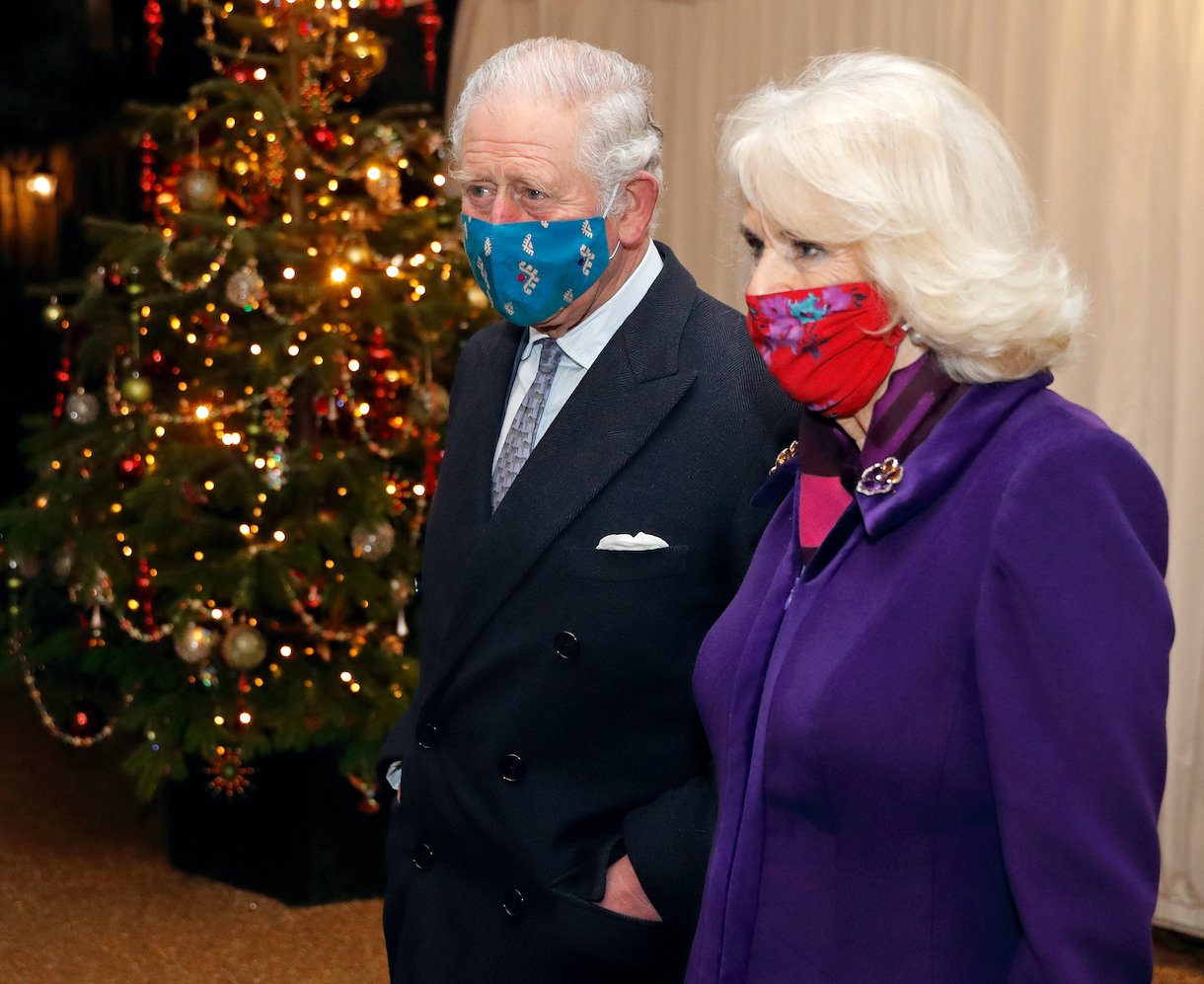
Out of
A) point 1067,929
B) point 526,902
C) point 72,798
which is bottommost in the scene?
point 72,798

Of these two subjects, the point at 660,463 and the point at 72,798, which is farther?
the point at 72,798

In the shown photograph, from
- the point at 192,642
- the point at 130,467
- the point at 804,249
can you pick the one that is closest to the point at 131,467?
the point at 130,467

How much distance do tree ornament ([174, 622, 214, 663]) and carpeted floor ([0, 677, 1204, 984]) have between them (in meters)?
0.82

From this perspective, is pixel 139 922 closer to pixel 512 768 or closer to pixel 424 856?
pixel 424 856

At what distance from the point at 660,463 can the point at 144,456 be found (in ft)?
7.90

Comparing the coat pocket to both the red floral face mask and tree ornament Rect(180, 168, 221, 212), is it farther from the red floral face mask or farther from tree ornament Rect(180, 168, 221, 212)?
tree ornament Rect(180, 168, 221, 212)

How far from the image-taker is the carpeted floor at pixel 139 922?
3.82 m

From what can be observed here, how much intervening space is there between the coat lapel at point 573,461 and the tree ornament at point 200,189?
2.20 m

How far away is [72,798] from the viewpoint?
5.11 meters

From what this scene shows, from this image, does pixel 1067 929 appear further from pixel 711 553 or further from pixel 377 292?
pixel 377 292

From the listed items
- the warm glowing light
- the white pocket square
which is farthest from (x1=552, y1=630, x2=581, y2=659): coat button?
the warm glowing light

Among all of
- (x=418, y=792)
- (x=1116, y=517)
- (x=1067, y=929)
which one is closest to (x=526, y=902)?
(x=418, y=792)

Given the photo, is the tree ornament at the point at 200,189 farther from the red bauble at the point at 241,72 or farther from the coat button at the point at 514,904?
the coat button at the point at 514,904

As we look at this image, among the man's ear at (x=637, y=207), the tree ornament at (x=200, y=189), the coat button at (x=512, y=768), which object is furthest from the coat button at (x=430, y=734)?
the tree ornament at (x=200, y=189)
